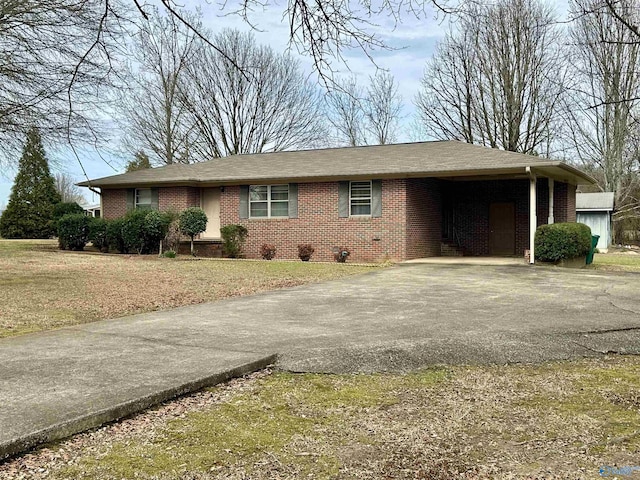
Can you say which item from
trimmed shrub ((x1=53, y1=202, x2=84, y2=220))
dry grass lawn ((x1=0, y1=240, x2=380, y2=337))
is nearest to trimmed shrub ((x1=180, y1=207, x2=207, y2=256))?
dry grass lawn ((x1=0, y1=240, x2=380, y2=337))

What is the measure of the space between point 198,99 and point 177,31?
102 ft

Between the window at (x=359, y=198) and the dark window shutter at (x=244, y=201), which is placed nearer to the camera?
the window at (x=359, y=198)

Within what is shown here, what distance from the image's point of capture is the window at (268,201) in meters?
20.5

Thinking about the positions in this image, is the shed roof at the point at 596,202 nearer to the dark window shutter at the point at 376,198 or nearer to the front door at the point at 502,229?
the front door at the point at 502,229

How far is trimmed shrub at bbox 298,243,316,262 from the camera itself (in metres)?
→ 19.6

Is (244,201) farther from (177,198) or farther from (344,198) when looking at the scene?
(344,198)

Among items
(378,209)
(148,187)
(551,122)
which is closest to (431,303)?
(378,209)

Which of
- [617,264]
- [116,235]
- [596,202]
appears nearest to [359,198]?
[116,235]

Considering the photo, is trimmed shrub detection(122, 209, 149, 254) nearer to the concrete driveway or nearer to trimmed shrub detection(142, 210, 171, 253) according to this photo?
trimmed shrub detection(142, 210, 171, 253)

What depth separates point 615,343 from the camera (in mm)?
6203

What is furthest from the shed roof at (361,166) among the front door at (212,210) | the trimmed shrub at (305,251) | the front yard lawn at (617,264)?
the front yard lawn at (617,264)

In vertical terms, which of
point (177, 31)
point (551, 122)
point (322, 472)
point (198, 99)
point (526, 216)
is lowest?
point (322, 472)

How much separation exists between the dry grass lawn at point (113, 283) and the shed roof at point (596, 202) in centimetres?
1957

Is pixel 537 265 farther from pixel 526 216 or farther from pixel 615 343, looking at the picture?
pixel 615 343
